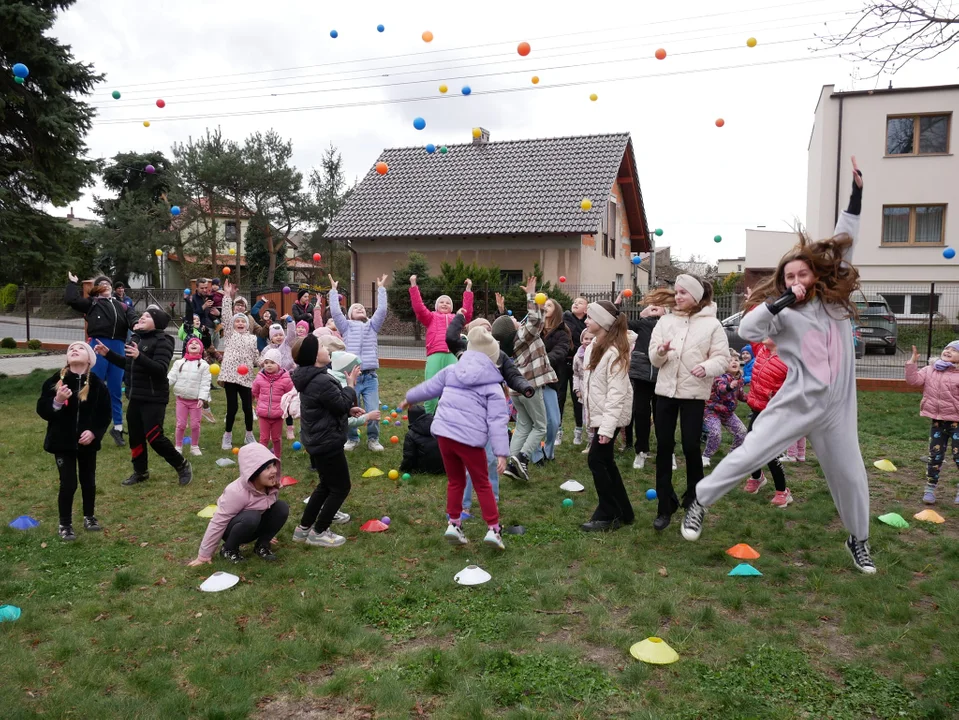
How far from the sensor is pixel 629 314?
1892 cm

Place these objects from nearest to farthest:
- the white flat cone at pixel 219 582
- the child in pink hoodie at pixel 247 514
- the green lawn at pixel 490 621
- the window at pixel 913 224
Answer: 1. the green lawn at pixel 490 621
2. the white flat cone at pixel 219 582
3. the child in pink hoodie at pixel 247 514
4. the window at pixel 913 224

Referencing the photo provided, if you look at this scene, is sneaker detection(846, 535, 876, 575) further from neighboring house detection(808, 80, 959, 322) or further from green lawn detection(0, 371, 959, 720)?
neighboring house detection(808, 80, 959, 322)

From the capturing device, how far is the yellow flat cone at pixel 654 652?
3.58m

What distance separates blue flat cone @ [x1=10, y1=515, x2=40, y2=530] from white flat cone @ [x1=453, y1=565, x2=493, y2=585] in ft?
11.7

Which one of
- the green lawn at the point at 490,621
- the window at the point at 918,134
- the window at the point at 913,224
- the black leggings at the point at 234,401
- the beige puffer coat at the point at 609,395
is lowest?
the green lawn at the point at 490,621

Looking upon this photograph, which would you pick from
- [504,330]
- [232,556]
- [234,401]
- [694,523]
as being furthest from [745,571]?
[234,401]

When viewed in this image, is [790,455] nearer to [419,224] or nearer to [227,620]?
[227,620]

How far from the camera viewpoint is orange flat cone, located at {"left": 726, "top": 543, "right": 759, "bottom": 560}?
5.00 m

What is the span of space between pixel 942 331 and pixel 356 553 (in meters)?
15.8

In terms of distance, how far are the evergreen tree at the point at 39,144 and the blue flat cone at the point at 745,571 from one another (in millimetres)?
13385

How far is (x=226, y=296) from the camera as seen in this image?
9.58 meters

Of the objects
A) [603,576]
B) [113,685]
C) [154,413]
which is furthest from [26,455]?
[603,576]

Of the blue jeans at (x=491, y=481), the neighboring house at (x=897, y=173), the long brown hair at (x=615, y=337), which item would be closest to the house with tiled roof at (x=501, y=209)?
the neighboring house at (x=897, y=173)

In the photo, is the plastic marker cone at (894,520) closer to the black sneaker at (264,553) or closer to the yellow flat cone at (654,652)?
the yellow flat cone at (654,652)
